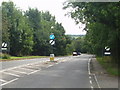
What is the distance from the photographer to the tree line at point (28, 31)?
2916 inches

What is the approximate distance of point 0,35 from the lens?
199 feet

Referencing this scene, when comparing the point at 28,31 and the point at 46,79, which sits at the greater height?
the point at 28,31

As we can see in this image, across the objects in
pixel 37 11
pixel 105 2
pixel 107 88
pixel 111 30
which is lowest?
pixel 107 88

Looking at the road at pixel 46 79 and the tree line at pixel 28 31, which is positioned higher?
the tree line at pixel 28 31

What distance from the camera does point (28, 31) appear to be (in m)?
79.5

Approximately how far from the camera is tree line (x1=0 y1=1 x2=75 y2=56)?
74.1 metres

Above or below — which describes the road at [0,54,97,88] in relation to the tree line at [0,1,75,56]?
below

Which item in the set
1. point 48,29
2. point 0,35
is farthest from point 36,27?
point 0,35

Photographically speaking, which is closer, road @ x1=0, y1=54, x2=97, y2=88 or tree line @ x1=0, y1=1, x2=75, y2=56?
road @ x1=0, y1=54, x2=97, y2=88

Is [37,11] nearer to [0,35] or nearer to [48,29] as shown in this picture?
[48,29]

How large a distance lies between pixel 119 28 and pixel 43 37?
7225cm

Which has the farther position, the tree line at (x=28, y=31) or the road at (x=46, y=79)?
the tree line at (x=28, y=31)

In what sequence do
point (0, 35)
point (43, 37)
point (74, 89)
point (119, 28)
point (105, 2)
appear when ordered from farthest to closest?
1. point (43, 37)
2. point (0, 35)
3. point (105, 2)
4. point (119, 28)
5. point (74, 89)

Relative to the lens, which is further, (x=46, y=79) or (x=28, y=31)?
(x=28, y=31)
